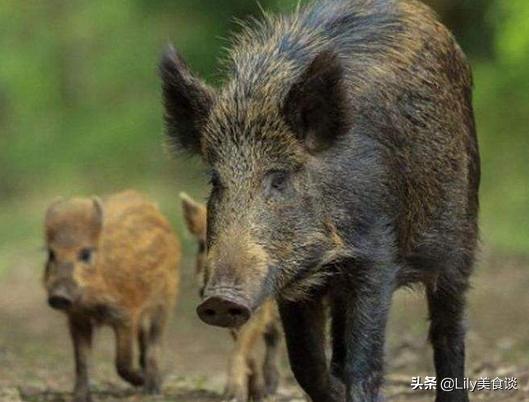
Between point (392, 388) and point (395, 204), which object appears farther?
point (392, 388)

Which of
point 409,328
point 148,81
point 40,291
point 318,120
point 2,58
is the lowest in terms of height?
point 318,120

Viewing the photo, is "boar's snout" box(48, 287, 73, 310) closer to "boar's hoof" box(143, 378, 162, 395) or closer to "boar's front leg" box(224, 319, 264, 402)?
"boar's hoof" box(143, 378, 162, 395)

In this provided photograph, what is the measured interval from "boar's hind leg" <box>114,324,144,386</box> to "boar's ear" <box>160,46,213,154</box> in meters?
3.05

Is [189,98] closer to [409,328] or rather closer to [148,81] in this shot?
[409,328]

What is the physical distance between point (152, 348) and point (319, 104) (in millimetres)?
4036

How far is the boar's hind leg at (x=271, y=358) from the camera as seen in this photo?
9.16 m

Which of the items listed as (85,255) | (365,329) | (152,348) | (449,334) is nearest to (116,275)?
(85,255)

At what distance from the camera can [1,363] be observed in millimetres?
10289

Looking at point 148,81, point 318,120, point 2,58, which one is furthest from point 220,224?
point 2,58

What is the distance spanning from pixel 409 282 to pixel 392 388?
234cm

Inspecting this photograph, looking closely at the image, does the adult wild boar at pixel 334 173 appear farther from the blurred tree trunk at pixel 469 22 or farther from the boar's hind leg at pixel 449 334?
the blurred tree trunk at pixel 469 22

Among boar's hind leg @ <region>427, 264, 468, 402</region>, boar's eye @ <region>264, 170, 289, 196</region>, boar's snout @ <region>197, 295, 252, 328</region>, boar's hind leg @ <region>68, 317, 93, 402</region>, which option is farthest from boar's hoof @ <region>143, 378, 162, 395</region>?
boar's snout @ <region>197, 295, 252, 328</region>

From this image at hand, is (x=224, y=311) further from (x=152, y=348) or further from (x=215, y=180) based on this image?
(x=152, y=348)

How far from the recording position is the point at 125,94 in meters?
19.9
